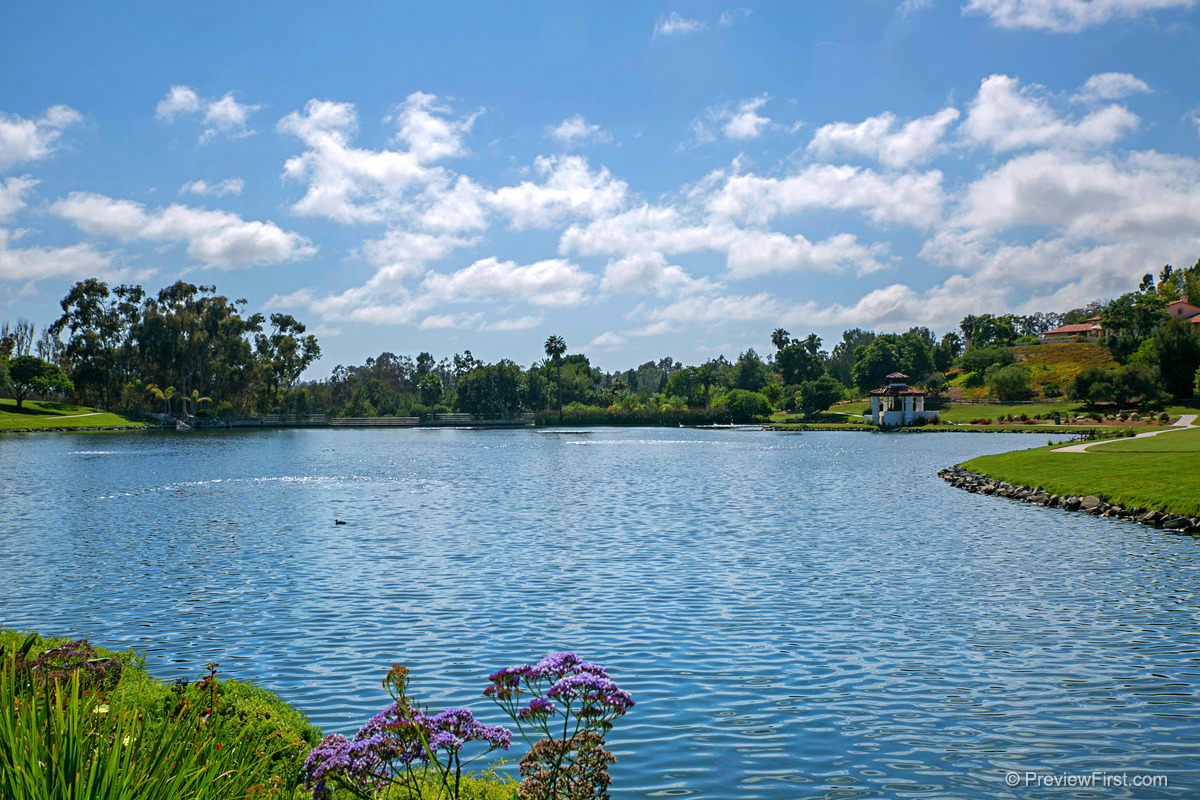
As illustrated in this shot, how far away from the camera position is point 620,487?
45.0m

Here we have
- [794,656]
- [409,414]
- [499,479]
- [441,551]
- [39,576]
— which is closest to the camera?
[794,656]

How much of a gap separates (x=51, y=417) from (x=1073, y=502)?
145 meters

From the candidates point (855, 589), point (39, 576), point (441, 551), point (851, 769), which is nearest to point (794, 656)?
point (851, 769)

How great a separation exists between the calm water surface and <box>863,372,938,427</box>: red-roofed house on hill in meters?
93.7

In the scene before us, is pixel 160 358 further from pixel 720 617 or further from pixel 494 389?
pixel 720 617

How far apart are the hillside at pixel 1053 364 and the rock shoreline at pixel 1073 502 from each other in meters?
106

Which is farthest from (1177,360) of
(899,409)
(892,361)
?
(892,361)

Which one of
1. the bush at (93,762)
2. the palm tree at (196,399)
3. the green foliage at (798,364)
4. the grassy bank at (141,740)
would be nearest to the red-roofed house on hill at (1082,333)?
the green foliage at (798,364)

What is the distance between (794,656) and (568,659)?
772cm

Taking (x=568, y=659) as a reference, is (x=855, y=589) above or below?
below

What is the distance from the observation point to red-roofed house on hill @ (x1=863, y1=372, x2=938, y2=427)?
12575 centimetres

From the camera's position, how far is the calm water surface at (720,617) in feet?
32.8

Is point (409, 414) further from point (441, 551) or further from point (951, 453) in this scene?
point (441, 551)

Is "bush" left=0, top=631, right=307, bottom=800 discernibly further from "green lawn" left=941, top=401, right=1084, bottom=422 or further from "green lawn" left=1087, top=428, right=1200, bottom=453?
"green lawn" left=941, top=401, right=1084, bottom=422
